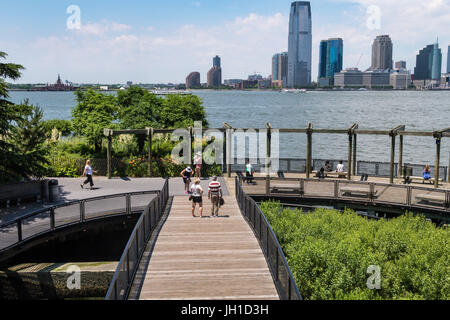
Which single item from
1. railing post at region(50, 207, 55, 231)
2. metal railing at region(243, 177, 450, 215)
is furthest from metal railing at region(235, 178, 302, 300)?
railing post at region(50, 207, 55, 231)

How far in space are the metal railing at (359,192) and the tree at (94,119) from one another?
40.4 ft

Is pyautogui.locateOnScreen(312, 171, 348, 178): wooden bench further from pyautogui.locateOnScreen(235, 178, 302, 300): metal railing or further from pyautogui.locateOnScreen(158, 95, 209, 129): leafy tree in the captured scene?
pyautogui.locateOnScreen(235, 178, 302, 300): metal railing

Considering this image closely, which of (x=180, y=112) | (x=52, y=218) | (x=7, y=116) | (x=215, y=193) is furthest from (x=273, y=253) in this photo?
(x=180, y=112)

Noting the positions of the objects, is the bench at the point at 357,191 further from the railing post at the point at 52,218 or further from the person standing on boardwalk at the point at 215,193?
the railing post at the point at 52,218

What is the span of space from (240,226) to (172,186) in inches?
369

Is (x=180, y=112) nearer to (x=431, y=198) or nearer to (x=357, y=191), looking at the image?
(x=357, y=191)

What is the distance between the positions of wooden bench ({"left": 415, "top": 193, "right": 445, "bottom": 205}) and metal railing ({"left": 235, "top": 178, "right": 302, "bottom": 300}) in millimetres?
8171

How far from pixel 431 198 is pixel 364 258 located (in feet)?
26.1

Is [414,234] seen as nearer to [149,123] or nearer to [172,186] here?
[172,186]

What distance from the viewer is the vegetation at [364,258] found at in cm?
1317

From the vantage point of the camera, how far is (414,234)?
1723cm

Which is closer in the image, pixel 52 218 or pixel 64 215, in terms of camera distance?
pixel 52 218

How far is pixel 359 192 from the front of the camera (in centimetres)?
2231
